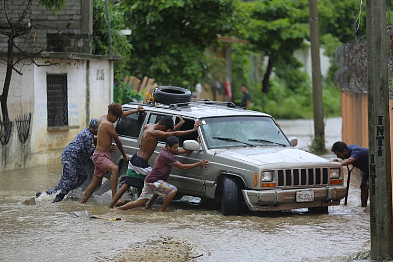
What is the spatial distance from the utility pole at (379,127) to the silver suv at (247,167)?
253cm

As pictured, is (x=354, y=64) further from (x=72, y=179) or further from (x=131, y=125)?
(x=72, y=179)

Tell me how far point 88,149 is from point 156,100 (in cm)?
146

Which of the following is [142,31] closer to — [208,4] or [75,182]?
[208,4]

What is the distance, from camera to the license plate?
9719mm

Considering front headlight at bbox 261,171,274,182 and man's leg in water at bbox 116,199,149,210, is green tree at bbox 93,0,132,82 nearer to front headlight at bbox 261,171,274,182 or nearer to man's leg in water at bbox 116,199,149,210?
man's leg in water at bbox 116,199,149,210

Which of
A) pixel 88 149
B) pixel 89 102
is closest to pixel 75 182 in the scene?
pixel 88 149

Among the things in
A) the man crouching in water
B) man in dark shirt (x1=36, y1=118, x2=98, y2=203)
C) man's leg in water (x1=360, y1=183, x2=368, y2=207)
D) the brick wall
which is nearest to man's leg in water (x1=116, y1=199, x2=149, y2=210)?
the man crouching in water

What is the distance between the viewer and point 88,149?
11586 mm

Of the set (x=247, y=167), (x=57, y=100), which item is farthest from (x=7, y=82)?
(x=247, y=167)

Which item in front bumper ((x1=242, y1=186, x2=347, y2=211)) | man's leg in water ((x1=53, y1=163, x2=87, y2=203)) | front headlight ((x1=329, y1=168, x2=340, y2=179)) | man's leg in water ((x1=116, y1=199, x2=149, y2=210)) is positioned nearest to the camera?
front bumper ((x1=242, y1=186, x2=347, y2=211))

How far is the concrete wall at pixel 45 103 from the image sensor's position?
626 inches

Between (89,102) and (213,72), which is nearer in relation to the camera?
(89,102)

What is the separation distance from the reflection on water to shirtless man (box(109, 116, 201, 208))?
0.51 metres

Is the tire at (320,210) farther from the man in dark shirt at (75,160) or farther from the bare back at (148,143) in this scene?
the man in dark shirt at (75,160)
